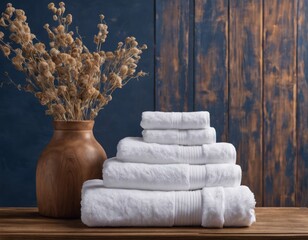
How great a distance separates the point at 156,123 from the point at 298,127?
958 mm

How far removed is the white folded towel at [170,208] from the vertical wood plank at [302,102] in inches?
37.6

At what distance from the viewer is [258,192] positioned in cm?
193

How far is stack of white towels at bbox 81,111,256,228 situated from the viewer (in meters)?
1.04

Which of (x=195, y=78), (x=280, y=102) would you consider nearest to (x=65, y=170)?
(x=195, y=78)

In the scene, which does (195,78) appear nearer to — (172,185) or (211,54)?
(211,54)

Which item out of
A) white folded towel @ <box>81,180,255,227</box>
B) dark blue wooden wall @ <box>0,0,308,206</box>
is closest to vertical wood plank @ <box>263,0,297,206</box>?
dark blue wooden wall @ <box>0,0,308,206</box>

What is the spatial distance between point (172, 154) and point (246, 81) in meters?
0.91

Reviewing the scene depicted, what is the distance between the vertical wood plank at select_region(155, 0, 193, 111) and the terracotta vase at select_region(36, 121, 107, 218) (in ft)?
2.50

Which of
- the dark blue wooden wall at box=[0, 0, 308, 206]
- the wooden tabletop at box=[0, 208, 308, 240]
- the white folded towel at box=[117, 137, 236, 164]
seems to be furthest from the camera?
the dark blue wooden wall at box=[0, 0, 308, 206]

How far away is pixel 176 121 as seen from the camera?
3.81 ft

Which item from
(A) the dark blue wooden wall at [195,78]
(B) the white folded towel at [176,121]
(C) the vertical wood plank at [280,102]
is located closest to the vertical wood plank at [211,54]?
(A) the dark blue wooden wall at [195,78]

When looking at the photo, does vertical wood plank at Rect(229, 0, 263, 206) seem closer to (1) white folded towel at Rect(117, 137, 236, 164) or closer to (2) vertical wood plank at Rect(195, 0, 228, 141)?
(2) vertical wood plank at Rect(195, 0, 228, 141)

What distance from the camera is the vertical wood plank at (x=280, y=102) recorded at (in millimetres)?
1935

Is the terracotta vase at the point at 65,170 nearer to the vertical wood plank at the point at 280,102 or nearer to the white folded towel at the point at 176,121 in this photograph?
the white folded towel at the point at 176,121
